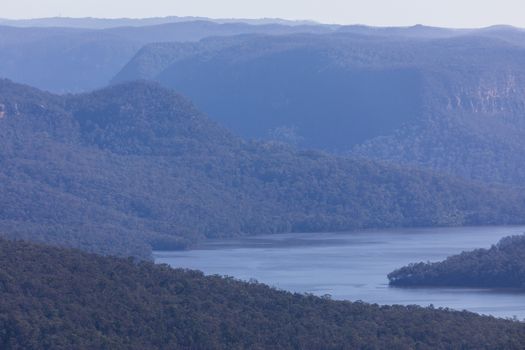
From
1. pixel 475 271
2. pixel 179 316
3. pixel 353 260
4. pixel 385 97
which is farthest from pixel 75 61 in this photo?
pixel 179 316

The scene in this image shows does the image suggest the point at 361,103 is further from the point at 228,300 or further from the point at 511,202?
the point at 228,300

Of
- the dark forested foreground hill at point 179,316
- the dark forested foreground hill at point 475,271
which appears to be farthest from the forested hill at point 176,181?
the dark forested foreground hill at point 179,316

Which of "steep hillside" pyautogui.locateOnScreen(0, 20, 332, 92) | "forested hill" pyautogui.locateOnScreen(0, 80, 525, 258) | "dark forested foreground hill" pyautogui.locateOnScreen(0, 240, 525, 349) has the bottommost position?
"dark forested foreground hill" pyautogui.locateOnScreen(0, 240, 525, 349)

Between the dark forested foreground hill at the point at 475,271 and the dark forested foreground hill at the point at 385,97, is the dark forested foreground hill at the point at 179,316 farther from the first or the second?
the dark forested foreground hill at the point at 385,97

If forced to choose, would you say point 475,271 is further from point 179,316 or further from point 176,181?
point 176,181

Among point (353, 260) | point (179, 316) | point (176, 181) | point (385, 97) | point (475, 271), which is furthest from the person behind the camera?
point (385, 97)

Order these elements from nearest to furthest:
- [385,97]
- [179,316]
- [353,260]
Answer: [179,316]
[353,260]
[385,97]

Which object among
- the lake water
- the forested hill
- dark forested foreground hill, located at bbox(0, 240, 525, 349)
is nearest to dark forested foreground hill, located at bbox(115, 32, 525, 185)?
the forested hill

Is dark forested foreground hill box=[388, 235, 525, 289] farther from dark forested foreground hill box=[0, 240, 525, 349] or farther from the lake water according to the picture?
dark forested foreground hill box=[0, 240, 525, 349]
